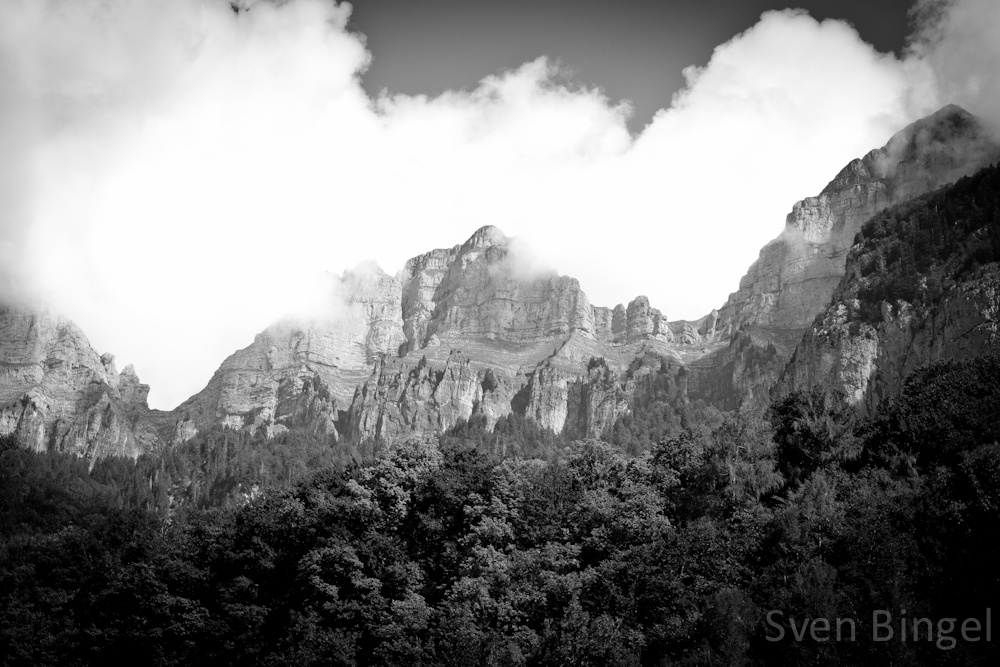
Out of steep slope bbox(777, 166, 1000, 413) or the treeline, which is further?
steep slope bbox(777, 166, 1000, 413)

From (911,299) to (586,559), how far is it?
83539 millimetres

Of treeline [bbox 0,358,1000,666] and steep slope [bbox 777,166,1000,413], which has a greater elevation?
steep slope [bbox 777,166,1000,413]

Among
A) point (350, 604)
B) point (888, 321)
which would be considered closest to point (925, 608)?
point (350, 604)

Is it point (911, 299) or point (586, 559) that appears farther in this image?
point (911, 299)

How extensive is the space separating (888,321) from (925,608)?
87.6 metres

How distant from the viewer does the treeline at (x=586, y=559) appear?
4988 cm

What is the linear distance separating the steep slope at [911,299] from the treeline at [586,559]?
3064cm

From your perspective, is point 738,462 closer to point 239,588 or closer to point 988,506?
point 988,506

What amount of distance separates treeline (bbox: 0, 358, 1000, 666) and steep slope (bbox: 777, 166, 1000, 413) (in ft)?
101

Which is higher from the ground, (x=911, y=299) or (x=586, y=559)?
(x=911, y=299)

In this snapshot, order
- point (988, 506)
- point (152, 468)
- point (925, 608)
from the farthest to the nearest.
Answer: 1. point (152, 468)
2. point (988, 506)
3. point (925, 608)

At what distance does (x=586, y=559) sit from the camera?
199 ft

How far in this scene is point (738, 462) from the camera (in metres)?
68.1

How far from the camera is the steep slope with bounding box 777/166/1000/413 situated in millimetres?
111312
